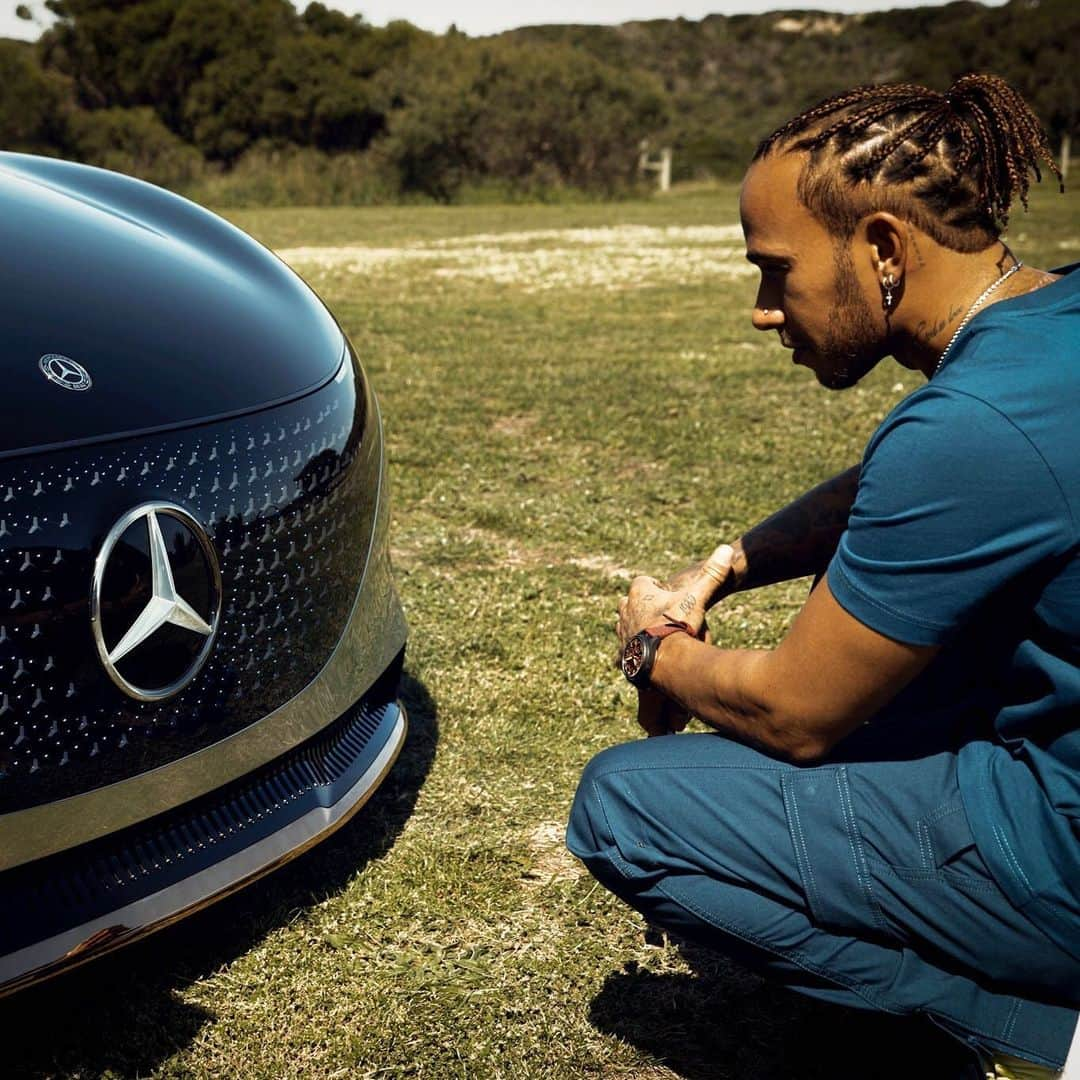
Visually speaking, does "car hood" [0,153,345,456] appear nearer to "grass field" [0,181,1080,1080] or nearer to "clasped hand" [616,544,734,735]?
"clasped hand" [616,544,734,735]

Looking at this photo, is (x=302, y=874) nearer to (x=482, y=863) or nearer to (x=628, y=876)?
(x=482, y=863)

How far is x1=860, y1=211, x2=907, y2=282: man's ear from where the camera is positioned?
1.84 meters

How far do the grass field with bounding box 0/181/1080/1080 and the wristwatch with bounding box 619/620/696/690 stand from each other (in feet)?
2.01

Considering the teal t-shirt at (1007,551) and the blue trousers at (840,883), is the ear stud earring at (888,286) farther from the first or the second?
the blue trousers at (840,883)

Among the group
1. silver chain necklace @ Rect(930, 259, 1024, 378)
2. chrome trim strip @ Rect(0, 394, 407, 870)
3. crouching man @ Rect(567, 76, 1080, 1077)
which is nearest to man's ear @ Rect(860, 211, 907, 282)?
crouching man @ Rect(567, 76, 1080, 1077)

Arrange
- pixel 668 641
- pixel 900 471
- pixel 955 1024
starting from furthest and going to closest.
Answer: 1. pixel 668 641
2. pixel 955 1024
3. pixel 900 471

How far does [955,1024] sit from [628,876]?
492mm

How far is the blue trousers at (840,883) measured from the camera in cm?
176

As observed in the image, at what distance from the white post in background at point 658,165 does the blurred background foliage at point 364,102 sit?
0.90 feet

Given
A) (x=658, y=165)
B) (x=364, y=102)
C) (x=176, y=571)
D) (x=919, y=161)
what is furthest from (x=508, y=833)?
(x=364, y=102)

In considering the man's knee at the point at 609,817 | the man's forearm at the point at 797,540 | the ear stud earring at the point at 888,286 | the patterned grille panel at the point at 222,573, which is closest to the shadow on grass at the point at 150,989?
the patterned grille panel at the point at 222,573

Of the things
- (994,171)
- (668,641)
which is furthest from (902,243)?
(668,641)

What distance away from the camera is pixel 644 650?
2.13m

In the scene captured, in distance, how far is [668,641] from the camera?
6.95 feet
